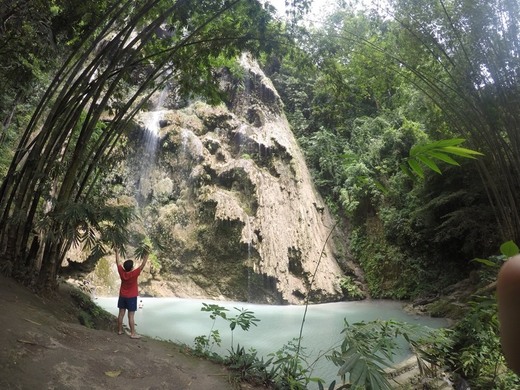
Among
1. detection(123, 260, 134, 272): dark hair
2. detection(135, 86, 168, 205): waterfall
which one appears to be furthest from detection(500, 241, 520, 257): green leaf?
detection(135, 86, 168, 205): waterfall

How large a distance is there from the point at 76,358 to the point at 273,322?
5820mm

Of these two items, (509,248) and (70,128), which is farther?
(70,128)

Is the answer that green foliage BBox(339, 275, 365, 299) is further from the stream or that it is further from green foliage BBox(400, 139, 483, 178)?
green foliage BBox(400, 139, 483, 178)

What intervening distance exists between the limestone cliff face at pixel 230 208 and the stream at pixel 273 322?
73cm

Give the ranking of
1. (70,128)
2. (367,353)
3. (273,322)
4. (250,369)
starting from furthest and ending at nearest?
(273,322) → (70,128) → (250,369) → (367,353)

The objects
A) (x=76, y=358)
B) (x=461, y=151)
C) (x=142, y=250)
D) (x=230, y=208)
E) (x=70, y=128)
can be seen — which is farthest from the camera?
(x=230, y=208)

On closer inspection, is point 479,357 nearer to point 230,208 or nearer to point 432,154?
point 432,154

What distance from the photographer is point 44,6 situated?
420 centimetres

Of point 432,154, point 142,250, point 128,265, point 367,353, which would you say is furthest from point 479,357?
point 128,265

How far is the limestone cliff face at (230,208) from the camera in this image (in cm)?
1121

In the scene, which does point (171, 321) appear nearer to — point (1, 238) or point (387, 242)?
point (1, 238)

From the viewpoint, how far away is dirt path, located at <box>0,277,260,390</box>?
2486 mm

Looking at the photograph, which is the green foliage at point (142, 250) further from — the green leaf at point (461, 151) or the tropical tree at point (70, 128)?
the green leaf at point (461, 151)

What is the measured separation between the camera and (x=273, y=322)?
8188mm
